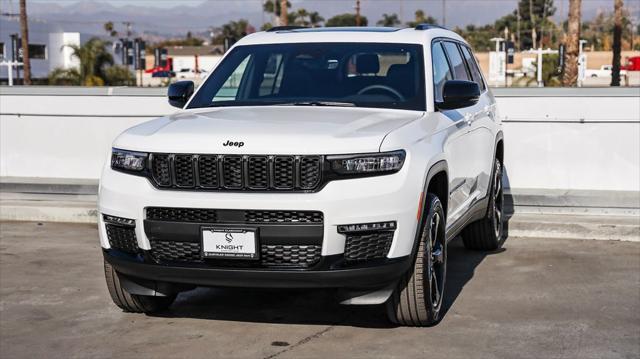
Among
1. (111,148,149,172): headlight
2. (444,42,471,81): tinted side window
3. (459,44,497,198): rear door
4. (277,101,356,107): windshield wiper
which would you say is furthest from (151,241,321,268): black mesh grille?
(444,42,471,81): tinted side window

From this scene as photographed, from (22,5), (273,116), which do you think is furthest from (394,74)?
(22,5)

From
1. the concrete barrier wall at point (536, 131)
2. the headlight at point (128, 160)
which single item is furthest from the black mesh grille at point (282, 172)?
the concrete barrier wall at point (536, 131)

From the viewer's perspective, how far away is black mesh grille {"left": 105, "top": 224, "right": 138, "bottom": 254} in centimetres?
612

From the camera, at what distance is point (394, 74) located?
733cm

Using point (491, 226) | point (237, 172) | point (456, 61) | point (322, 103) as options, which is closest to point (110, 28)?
point (491, 226)

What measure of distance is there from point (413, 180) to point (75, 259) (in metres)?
4.05

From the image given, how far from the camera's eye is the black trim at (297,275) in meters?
5.80

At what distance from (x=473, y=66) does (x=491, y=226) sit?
1392 millimetres

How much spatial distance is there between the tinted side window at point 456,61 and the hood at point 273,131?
1454 millimetres

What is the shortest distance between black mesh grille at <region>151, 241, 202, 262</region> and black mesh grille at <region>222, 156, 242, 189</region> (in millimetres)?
385

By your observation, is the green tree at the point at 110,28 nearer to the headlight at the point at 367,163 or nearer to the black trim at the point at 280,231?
the black trim at the point at 280,231

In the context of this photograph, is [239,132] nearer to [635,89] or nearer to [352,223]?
[352,223]

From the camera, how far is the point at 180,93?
7629mm

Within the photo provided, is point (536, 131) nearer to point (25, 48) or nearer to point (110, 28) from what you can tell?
point (25, 48)
